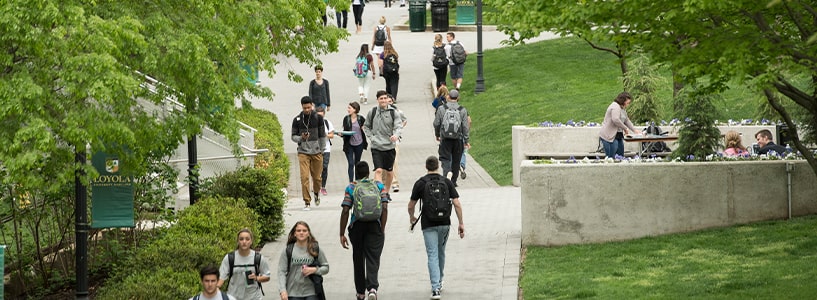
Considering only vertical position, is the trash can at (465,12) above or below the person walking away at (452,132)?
above

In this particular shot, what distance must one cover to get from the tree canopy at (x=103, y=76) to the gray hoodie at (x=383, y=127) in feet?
19.7

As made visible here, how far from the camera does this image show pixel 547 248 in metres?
15.6

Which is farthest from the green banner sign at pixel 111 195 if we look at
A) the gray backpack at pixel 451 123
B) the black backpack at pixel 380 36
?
the black backpack at pixel 380 36

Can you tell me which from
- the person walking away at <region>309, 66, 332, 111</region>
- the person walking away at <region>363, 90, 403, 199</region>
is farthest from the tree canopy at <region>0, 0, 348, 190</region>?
the person walking away at <region>309, 66, 332, 111</region>

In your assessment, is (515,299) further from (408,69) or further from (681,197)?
(408,69)

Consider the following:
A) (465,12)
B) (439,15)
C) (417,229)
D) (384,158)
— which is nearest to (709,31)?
(417,229)

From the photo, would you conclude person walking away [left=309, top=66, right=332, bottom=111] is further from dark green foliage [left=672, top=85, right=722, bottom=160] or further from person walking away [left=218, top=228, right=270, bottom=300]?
person walking away [left=218, top=228, right=270, bottom=300]

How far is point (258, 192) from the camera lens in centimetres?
1694

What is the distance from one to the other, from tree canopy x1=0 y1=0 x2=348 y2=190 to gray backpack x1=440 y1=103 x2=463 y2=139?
699 cm

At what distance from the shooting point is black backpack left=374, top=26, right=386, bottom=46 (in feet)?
115

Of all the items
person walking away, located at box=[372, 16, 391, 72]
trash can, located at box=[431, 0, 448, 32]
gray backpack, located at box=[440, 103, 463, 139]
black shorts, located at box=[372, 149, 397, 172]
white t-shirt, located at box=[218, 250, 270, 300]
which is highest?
trash can, located at box=[431, 0, 448, 32]

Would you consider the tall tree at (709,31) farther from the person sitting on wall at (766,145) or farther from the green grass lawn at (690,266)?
the person sitting on wall at (766,145)

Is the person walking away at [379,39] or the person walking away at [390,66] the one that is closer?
the person walking away at [390,66]

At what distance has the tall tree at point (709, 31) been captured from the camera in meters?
11.3
